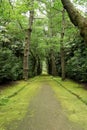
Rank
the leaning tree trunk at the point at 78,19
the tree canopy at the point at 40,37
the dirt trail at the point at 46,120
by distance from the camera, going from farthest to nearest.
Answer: the tree canopy at the point at 40,37 → the leaning tree trunk at the point at 78,19 → the dirt trail at the point at 46,120

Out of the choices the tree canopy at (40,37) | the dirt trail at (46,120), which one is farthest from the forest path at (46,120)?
the tree canopy at (40,37)

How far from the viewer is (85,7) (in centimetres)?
1864

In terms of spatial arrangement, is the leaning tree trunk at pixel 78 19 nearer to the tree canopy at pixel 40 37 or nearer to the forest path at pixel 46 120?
the tree canopy at pixel 40 37

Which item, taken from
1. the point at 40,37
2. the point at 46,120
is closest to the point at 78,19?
the point at 46,120

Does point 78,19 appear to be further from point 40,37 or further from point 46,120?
point 40,37

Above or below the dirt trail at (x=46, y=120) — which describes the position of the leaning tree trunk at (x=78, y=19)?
above

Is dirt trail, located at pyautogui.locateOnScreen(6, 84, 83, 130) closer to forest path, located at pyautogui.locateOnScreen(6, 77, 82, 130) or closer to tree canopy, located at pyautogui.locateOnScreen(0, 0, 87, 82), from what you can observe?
forest path, located at pyautogui.locateOnScreen(6, 77, 82, 130)

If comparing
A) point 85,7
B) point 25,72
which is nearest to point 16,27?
point 25,72

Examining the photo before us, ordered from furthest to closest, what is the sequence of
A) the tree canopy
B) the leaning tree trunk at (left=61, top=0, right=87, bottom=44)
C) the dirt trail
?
the tree canopy → the leaning tree trunk at (left=61, top=0, right=87, bottom=44) → the dirt trail

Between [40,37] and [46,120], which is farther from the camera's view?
[40,37]

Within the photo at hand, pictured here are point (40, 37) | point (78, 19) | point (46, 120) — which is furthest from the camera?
point (40, 37)

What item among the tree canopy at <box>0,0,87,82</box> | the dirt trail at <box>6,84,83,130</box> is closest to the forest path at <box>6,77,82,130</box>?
the dirt trail at <box>6,84,83,130</box>

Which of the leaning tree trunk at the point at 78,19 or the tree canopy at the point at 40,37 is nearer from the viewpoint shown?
the leaning tree trunk at the point at 78,19

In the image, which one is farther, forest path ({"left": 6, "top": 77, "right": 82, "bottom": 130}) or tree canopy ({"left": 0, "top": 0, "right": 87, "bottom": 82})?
tree canopy ({"left": 0, "top": 0, "right": 87, "bottom": 82})
